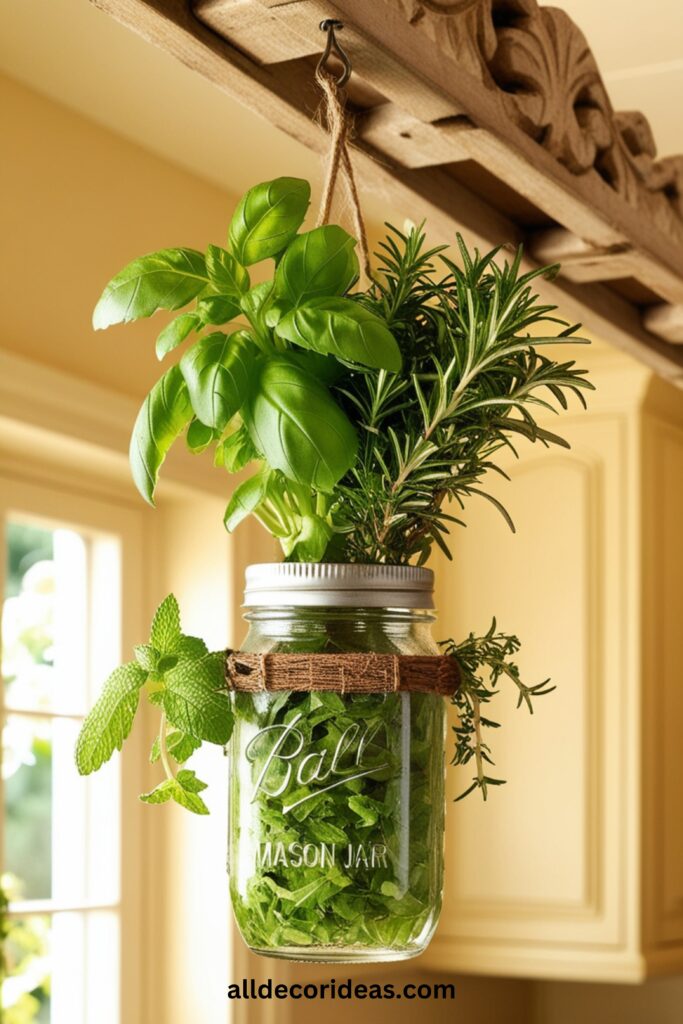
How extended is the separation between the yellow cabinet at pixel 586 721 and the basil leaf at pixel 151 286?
2277 millimetres

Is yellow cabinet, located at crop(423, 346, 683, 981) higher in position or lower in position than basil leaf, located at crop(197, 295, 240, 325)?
lower

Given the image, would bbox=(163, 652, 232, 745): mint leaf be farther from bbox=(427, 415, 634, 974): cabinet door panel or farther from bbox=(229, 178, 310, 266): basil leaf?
bbox=(427, 415, 634, 974): cabinet door panel

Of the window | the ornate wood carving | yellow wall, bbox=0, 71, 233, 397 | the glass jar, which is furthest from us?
the window

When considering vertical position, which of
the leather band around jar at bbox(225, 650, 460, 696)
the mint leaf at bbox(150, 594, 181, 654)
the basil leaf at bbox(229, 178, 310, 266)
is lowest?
the leather band around jar at bbox(225, 650, 460, 696)

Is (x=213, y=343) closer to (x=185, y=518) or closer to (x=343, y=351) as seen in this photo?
(x=343, y=351)

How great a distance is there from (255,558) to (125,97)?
0.84m

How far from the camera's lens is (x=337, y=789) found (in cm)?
52

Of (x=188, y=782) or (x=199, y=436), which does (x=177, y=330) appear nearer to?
(x=199, y=436)

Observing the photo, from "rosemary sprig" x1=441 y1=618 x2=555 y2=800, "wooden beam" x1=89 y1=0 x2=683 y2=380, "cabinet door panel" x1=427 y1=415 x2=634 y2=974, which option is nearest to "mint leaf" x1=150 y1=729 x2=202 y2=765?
"rosemary sprig" x1=441 y1=618 x2=555 y2=800

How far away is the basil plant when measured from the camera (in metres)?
0.53

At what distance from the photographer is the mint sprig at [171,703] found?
542mm

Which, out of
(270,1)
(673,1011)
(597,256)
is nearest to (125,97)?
(597,256)

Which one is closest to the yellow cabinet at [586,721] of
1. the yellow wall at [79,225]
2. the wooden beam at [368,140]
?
the yellow wall at [79,225]

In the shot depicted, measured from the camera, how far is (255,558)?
8.30 ft
